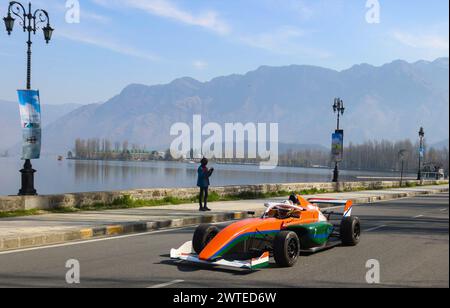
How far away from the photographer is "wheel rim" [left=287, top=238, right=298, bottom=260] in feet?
34.1

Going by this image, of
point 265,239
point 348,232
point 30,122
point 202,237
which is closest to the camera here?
point 265,239

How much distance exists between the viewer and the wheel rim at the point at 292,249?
10391 millimetres

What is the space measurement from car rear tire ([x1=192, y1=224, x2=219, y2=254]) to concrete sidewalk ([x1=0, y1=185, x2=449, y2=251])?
3.91 m

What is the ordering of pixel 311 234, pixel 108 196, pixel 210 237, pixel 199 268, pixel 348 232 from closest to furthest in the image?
pixel 199 268, pixel 210 237, pixel 311 234, pixel 348 232, pixel 108 196

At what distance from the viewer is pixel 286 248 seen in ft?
33.1

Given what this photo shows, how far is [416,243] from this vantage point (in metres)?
13.7

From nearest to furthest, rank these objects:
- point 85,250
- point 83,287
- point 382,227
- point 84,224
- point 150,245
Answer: point 83,287 < point 85,250 < point 150,245 < point 84,224 < point 382,227

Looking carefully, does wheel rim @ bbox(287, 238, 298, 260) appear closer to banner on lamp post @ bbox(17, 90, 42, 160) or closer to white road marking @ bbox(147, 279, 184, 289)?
white road marking @ bbox(147, 279, 184, 289)

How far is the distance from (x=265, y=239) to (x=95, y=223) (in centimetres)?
674

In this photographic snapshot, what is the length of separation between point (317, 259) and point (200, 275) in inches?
108

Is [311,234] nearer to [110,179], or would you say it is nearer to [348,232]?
[348,232]

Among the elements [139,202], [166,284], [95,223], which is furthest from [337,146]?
[166,284]
